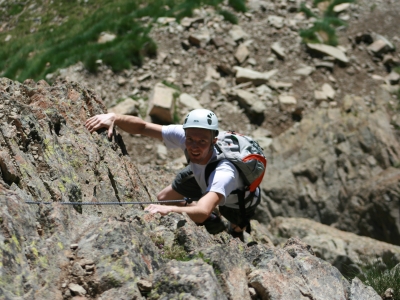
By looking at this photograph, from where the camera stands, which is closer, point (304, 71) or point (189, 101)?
point (189, 101)

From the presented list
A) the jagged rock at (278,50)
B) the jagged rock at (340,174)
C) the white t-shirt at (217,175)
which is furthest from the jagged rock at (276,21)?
the white t-shirt at (217,175)

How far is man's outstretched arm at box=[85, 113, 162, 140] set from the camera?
8922 millimetres

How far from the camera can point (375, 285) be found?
802cm

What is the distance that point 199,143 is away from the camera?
763cm

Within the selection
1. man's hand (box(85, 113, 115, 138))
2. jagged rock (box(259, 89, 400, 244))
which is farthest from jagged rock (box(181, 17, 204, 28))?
man's hand (box(85, 113, 115, 138))

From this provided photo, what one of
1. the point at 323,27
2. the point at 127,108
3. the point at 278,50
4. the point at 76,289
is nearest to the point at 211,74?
the point at 278,50

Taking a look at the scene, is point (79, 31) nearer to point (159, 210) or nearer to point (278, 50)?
point (278, 50)

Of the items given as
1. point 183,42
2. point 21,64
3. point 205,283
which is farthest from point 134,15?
point 205,283

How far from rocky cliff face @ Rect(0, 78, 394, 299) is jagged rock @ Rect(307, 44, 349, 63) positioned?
56.5 ft

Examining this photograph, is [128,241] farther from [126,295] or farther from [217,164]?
[217,164]

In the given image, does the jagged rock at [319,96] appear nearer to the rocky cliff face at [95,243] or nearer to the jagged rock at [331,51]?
the jagged rock at [331,51]

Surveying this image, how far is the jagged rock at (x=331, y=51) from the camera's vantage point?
2416cm

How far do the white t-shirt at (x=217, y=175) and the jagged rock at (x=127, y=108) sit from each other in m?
9.88

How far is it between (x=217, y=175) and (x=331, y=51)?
61.0ft
